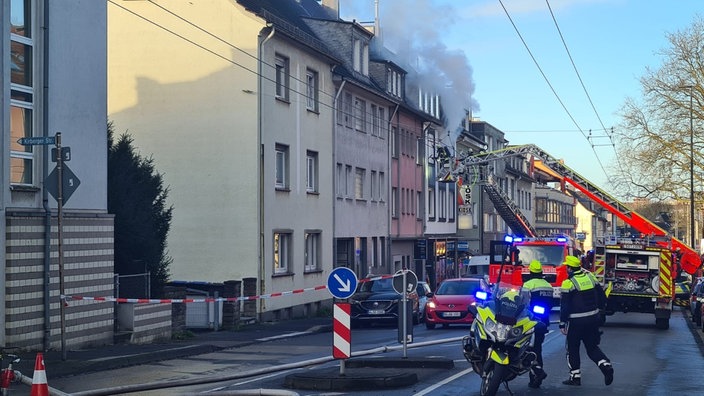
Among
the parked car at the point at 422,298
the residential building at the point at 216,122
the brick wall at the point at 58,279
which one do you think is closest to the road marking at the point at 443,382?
the brick wall at the point at 58,279

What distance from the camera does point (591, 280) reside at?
1441 centimetres

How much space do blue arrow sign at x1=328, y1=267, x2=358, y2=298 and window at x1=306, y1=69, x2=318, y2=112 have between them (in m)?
20.6

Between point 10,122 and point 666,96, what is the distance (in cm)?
3294

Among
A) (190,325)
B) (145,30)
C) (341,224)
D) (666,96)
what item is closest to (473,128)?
(666,96)

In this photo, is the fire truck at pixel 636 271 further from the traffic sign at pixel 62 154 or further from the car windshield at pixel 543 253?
the traffic sign at pixel 62 154

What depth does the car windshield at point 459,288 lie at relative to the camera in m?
30.2

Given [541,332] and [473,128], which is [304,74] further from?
[473,128]

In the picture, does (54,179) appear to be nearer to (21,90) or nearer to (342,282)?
(21,90)

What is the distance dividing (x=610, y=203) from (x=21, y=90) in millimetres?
31372

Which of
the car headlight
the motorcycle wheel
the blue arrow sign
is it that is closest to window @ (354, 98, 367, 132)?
the car headlight

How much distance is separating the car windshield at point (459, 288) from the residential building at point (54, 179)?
12605mm

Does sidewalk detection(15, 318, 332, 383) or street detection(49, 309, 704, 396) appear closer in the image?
street detection(49, 309, 704, 396)

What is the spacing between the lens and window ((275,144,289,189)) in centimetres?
3309

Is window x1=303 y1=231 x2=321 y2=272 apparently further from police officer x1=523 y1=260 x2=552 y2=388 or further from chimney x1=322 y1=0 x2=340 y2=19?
police officer x1=523 y1=260 x2=552 y2=388
